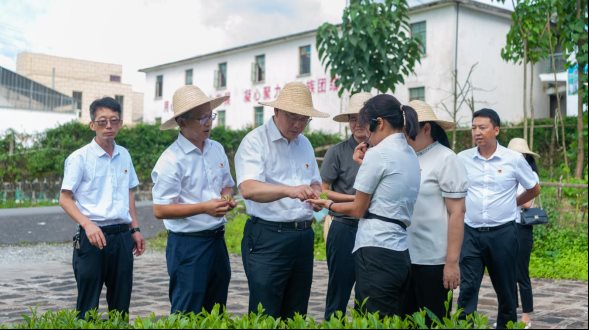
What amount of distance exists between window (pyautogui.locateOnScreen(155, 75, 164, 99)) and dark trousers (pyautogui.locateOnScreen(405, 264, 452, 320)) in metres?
39.0

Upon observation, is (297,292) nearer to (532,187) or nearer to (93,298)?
(93,298)

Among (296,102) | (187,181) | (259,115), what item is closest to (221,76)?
(259,115)

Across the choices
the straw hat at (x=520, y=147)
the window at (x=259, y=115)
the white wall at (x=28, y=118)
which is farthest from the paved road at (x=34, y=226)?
the window at (x=259, y=115)

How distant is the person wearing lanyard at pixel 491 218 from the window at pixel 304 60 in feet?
88.9

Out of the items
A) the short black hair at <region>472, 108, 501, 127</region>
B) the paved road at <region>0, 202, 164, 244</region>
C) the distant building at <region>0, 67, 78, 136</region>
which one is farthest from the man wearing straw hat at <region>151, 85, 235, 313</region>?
the distant building at <region>0, 67, 78, 136</region>

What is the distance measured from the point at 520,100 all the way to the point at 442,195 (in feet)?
84.4

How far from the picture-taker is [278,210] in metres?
4.34

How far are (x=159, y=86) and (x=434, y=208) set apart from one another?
3951 centimetres

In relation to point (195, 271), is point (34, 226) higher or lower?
lower

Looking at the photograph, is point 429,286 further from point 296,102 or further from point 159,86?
point 159,86

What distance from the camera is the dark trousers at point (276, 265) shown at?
4.30 m

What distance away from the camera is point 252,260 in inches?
171

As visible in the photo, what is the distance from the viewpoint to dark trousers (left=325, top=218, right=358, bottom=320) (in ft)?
17.5

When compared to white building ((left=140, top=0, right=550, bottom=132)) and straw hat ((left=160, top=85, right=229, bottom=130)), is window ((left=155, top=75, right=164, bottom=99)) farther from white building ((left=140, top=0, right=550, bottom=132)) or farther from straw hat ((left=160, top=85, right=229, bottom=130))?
straw hat ((left=160, top=85, right=229, bottom=130))
